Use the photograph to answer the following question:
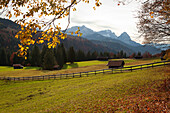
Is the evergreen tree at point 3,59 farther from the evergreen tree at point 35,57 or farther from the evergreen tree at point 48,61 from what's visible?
the evergreen tree at point 48,61

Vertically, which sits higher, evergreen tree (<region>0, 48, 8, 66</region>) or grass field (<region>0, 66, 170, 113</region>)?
evergreen tree (<region>0, 48, 8, 66</region>)

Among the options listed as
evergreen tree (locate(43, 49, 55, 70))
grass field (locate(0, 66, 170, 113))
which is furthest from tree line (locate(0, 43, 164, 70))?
grass field (locate(0, 66, 170, 113))

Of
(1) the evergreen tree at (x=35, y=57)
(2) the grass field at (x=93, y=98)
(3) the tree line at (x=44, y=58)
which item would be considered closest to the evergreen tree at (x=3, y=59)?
(3) the tree line at (x=44, y=58)

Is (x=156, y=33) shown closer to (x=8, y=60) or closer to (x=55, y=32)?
(x=55, y=32)

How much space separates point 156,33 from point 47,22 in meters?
14.4

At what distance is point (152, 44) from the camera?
51.0 feet

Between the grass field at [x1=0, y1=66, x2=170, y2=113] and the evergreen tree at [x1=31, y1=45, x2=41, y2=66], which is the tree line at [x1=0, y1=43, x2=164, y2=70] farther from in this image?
the grass field at [x1=0, y1=66, x2=170, y2=113]

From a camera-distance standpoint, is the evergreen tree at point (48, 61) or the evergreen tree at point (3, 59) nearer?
the evergreen tree at point (48, 61)

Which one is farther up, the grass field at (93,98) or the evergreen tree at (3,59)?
the evergreen tree at (3,59)

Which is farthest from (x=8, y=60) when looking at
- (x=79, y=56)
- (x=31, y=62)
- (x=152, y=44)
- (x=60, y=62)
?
(x=152, y=44)

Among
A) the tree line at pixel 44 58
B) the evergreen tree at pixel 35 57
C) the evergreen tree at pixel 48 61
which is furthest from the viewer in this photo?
the evergreen tree at pixel 35 57

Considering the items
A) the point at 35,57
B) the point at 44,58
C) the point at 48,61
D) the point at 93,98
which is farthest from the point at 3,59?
the point at 93,98

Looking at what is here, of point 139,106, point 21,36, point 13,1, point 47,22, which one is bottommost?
point 139,106

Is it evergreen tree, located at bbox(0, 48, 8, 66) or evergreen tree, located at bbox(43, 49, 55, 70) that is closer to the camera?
evergreen tree, located at bbox(43, 49, 55, 70)
